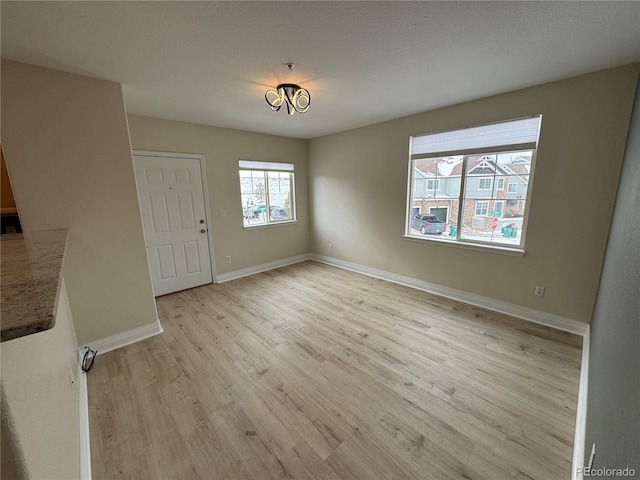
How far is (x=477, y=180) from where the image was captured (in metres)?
3.03

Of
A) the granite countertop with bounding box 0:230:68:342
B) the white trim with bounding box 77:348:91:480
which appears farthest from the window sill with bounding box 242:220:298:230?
the granite countertop with bounding box 0:230:68:342

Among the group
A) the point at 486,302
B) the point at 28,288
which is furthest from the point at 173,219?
the point at 486,302

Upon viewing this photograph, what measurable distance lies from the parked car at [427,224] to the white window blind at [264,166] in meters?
2.47

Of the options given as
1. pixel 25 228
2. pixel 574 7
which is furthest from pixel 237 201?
pixel 574 7

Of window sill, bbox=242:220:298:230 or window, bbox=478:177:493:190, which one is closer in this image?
window, bbox=478:177:493:190

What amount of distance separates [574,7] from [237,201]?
4000 millimetres

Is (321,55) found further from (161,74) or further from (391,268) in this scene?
(391,268)

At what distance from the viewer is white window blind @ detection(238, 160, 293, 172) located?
422 cm

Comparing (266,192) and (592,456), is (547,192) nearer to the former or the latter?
(592,456)

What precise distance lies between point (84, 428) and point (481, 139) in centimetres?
427

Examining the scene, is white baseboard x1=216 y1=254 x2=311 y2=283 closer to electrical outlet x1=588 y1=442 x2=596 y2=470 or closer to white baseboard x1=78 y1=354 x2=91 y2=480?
white baseboard x1=78 y1=354 x2=91 y2=480

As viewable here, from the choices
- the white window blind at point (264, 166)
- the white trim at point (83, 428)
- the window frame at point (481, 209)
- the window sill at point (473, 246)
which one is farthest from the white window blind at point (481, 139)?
the white trim at point (83, 428)

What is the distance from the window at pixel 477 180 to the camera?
2.70m

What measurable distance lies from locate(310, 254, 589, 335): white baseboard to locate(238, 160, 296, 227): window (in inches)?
67.2
